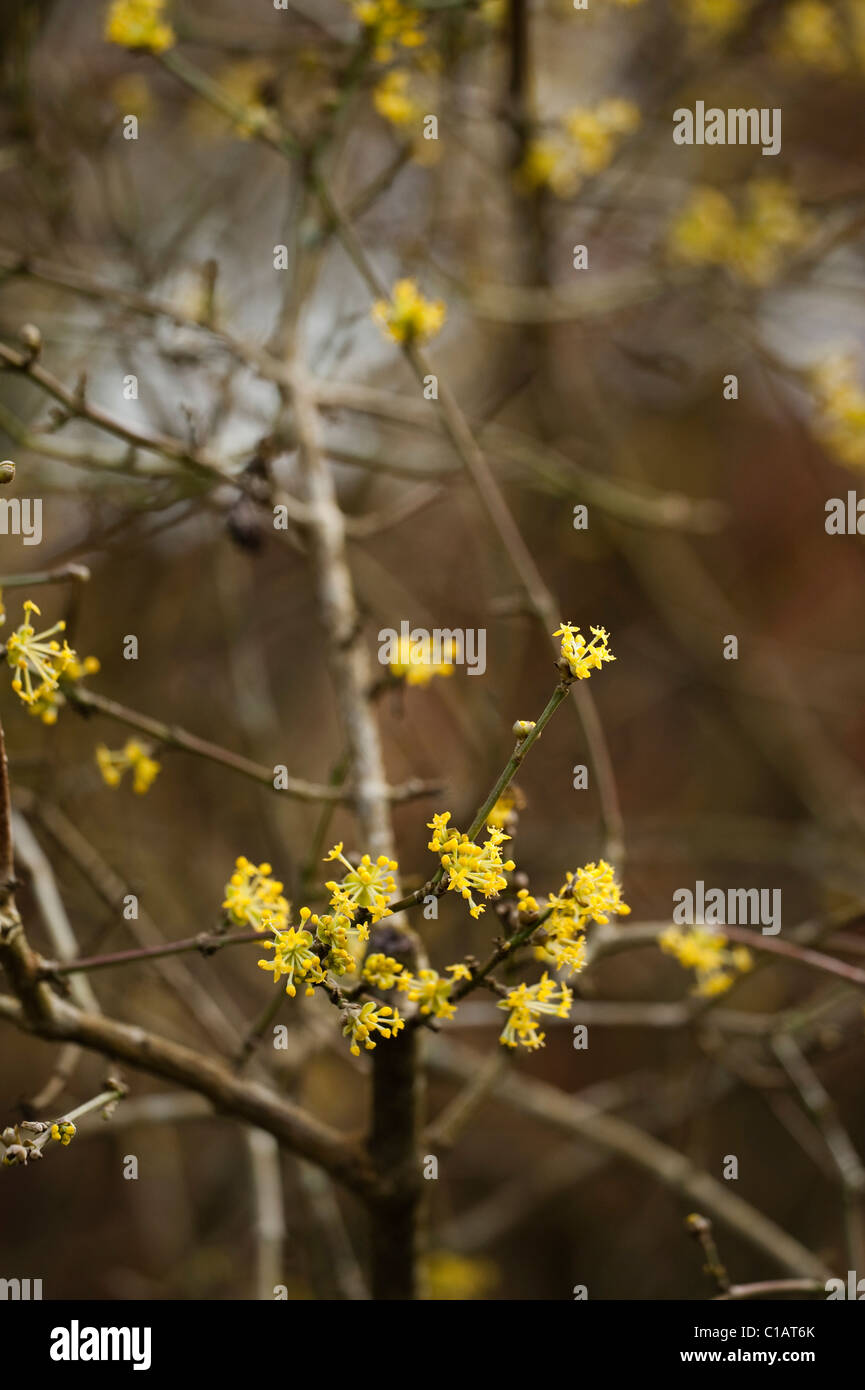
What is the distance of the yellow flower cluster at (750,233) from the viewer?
2986mm

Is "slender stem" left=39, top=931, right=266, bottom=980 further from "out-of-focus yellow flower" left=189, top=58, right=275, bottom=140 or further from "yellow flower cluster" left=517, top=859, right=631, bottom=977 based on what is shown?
"out-of-focus yellow flower" left=189, top=58, right=275, bottom=140

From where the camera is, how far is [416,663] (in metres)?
1.61

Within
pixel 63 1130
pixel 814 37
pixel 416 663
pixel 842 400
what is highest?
pixel 814 37

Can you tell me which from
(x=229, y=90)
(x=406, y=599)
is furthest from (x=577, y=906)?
(x=229, y=90)

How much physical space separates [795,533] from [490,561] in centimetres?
242

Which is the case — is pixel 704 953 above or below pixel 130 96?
below

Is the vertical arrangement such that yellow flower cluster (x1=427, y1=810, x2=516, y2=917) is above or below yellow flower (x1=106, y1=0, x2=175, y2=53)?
below

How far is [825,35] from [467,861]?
3.39m

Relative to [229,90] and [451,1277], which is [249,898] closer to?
[451,1277]

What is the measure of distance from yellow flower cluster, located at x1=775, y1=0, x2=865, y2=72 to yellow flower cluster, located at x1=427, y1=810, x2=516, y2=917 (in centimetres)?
330

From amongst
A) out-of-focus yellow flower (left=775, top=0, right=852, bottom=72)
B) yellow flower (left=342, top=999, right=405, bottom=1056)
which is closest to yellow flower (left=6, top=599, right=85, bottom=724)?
yellow flower (left=342, top=999, right=405, bottom=1056)

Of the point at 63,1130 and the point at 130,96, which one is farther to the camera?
the point at 130,96

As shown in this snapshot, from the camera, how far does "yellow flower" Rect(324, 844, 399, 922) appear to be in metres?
1.05

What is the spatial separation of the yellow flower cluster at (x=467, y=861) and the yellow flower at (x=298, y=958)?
6.5 inches
